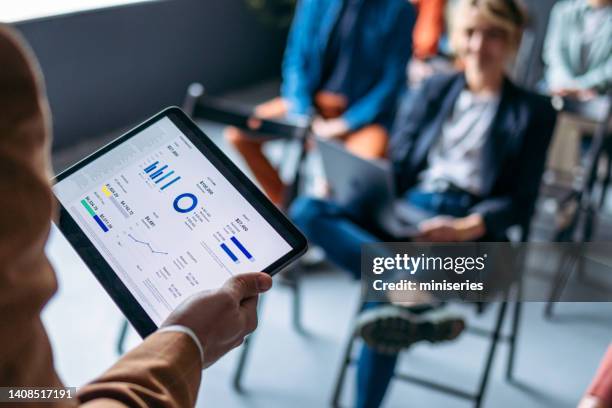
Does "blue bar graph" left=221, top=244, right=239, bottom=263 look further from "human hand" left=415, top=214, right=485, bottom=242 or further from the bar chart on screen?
"human hand" left=415, top=214, right=485, bottom=242

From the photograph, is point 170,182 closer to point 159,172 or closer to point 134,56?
point 159,172

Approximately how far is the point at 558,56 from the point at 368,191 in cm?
173

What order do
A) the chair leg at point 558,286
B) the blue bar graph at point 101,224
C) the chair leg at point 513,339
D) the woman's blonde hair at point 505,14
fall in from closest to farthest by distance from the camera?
the blue bar graph at point 101,224
the woman's blonde hair at point 505,14
the chair leg at point 513,339
the chair leg at point 558,286

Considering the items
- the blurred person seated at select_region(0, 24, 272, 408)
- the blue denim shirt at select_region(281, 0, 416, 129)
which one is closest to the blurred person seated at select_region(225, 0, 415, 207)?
the blue denim shirt at select_region(281, 0, 416, 129)

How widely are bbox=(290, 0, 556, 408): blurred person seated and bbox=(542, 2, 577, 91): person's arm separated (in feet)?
3.55

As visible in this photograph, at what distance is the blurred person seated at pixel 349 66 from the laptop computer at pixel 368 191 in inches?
32.6

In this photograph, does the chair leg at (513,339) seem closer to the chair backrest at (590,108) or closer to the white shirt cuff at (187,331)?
the chair backrest at (590,108)

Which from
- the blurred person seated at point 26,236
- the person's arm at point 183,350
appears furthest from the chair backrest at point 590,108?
the blurred person seated at point 26,236

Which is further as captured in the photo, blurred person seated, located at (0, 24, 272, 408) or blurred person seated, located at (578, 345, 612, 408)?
blurred person seated, located at (578, 345, 612, 408)

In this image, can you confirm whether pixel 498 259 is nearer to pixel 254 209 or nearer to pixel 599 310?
pixel 599 310

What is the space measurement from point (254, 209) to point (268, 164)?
175 centimetres

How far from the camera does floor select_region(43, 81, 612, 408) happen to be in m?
2.06

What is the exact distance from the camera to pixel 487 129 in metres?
2.02

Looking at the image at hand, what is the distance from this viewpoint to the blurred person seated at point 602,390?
101 centimetres
